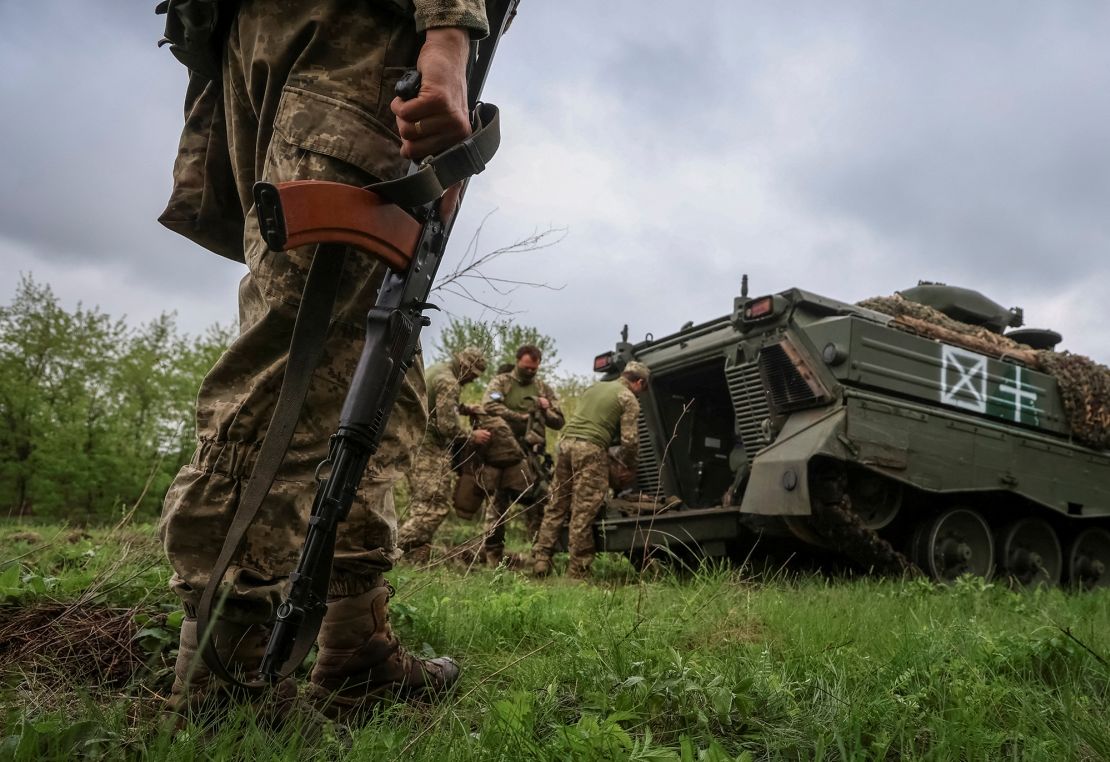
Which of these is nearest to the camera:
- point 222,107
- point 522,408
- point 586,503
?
point 222,107

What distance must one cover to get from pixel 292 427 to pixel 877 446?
→ 4755 mm

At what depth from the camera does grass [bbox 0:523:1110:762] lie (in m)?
1.61

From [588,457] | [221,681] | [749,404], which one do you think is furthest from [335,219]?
[588,457]

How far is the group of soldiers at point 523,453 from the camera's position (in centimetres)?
718

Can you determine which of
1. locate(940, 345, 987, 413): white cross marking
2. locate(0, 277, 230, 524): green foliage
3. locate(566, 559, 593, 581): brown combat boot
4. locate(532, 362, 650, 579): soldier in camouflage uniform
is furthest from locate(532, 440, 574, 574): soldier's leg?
locate(0, 277, 230, 524): green foliage

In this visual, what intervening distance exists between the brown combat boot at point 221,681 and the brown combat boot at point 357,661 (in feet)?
0.66

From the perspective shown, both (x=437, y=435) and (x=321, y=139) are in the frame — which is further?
(x=437, y=435)

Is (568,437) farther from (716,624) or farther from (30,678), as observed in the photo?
(30,678)

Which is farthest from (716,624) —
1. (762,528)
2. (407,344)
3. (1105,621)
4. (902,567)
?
(902,567)

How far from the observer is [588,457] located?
721cm

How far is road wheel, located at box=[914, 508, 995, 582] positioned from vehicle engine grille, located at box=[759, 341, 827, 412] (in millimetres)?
1321

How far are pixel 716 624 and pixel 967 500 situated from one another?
427 centimetres

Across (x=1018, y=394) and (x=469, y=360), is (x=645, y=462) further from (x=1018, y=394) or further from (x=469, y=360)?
Answer: (x=1018, y=394)

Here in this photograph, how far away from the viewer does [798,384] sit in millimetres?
6000
